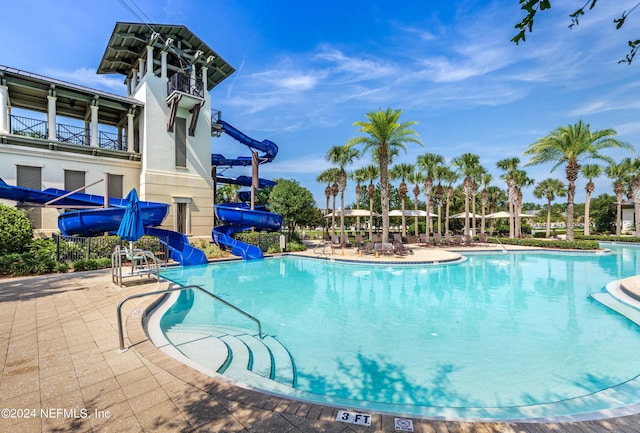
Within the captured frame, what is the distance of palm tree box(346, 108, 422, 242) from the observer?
60.6ft

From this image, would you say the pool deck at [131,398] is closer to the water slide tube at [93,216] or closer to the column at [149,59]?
the water slide tube at [93,216]

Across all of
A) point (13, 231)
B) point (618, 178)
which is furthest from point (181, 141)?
point (618, 178)

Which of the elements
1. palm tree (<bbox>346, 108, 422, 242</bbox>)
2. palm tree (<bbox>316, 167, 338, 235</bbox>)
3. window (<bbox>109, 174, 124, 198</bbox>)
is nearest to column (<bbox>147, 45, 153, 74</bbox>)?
window (<bbox>109, 174, 124, 198</bbox>)

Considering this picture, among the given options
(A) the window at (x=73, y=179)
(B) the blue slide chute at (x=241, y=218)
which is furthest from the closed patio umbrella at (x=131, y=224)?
(A) the window at (x=73, y=179)

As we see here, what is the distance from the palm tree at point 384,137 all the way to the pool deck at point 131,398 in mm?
16195

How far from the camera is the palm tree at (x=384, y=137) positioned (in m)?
18.5

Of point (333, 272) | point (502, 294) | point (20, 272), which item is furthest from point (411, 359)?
point (20, 272)

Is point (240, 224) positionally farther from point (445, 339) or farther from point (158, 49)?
point (445, 339)

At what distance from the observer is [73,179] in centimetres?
1742

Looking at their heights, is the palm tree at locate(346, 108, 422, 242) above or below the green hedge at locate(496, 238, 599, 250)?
above

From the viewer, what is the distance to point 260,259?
17.1m

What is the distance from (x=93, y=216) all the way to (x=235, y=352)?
12.9 m

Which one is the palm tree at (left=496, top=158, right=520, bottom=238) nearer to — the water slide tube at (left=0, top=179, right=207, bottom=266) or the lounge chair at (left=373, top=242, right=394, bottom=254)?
the lounge chair at (left=373, top=242, right=394, bottom=254)

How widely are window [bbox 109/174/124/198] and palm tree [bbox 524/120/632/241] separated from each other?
30484 mm
